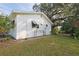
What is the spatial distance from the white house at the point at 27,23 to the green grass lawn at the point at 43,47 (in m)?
0.09

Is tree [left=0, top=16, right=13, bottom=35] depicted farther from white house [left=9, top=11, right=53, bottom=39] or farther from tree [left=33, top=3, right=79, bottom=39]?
tree [left=33, top=3, right=79, bottom=39]

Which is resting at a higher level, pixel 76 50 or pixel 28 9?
pixel 28 9

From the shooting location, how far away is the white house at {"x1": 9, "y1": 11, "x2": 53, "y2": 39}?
15.1 feet

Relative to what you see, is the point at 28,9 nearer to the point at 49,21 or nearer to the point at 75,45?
the point at 49,21

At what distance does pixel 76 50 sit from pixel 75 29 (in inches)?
10.4

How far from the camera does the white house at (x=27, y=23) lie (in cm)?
461

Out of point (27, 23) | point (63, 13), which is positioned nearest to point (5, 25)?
point (27, 23)

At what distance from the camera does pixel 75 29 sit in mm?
4613

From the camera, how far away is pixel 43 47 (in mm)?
4594

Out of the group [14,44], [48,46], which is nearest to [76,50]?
[48,46]

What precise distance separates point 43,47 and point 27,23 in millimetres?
362

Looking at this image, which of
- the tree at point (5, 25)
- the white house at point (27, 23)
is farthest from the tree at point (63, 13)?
the tree at point (5, 25)

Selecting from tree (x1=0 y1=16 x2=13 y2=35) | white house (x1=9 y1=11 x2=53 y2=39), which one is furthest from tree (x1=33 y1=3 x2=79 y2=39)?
tree (x1=0 y1=16 x2=13 y2=35)

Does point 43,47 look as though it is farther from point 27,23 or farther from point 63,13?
point 63,13
